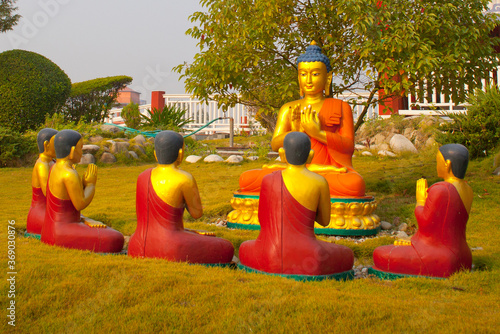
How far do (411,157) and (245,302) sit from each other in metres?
8.98

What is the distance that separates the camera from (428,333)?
2.55 m

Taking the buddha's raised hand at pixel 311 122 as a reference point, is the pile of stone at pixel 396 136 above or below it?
below

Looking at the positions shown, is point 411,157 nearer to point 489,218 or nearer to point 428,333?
point 489,218

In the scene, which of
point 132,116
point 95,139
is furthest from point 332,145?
point 132,116

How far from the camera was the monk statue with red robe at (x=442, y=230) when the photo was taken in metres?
3.71

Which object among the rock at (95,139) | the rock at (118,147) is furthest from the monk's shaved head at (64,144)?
the rock at (95,139)

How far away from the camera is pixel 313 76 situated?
6125 mm

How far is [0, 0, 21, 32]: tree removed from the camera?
14.9 m

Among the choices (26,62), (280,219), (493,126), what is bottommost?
(280,219)

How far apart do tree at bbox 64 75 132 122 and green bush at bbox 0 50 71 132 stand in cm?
173

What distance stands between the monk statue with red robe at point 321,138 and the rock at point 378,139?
Result: 24.0 ft

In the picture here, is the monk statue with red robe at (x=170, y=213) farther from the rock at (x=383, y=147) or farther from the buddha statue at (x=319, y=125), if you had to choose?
the rock at (x=383, y=147)

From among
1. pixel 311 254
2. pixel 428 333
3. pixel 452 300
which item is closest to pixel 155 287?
pixel 311 254

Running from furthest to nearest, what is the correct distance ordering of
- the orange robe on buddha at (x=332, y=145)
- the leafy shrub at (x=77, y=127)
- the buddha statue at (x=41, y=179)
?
the leafy shrub at (x=77, y=127) → the orange robe on buddha at (x=332, y=145) → the buddha statue at (x=41, y=179)
